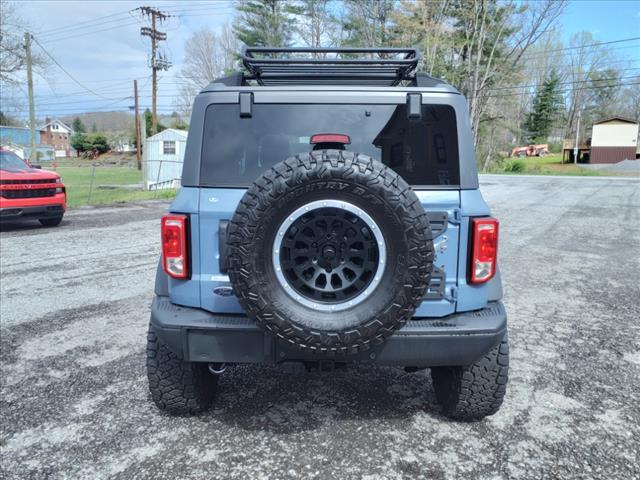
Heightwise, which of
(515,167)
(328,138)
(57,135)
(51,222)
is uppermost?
(57,135)

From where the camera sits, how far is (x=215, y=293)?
256 cm

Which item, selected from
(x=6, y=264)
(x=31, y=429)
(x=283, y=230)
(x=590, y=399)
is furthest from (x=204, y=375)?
(x=6, y=264)

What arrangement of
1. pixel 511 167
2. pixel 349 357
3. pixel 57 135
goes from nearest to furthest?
1. pixel 349 357
2. pixel 511 167
3. pixel 57 135

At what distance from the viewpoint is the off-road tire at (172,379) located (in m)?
2.76

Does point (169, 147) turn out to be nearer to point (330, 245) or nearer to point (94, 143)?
point (330, 245)

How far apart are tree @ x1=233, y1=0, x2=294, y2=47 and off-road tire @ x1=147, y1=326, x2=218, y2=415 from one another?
118ft

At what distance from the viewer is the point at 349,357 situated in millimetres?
2434

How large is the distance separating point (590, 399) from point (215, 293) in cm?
255

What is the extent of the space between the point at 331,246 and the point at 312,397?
1.38m

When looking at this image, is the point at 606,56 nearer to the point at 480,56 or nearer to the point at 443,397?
the point at 480,56

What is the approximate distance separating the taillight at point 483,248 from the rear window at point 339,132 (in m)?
0.27

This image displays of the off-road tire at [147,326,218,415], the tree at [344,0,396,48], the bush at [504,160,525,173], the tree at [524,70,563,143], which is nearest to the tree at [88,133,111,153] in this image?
the tree at [344,0,396,48]

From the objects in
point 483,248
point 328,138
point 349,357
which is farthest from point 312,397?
point 328,138

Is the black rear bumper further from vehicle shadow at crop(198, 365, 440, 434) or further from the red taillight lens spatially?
the red taillight lens
